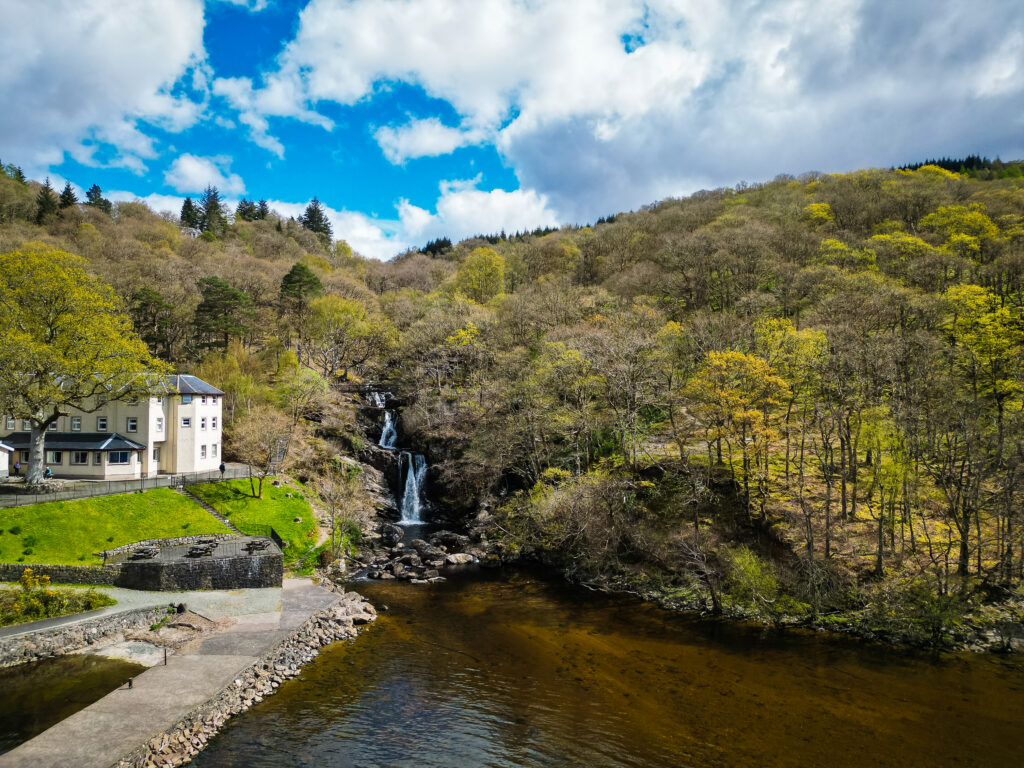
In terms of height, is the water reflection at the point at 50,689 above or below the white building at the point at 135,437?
below

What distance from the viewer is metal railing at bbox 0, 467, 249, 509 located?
96.4ft

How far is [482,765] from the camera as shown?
15000 millimetres

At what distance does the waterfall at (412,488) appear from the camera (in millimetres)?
45438

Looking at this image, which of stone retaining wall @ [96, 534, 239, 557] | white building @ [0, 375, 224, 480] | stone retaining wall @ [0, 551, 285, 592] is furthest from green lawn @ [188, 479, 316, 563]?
white building @ [0, 375, 224, 480]

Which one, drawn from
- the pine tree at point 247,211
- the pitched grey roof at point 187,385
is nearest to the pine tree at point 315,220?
the pine tree at point 247,211

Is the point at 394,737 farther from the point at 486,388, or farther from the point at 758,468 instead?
the point at 486,388

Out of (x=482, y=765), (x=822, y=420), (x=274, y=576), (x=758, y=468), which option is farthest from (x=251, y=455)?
(x=822, y=420)

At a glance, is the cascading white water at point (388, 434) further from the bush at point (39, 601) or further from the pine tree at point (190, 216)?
the pine tree at point (190, 216)

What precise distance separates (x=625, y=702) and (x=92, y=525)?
2952 centimetres

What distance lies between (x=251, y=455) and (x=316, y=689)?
89.7 ft

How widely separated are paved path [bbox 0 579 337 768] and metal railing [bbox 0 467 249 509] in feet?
39.3

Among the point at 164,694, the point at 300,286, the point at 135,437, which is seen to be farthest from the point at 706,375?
the point at 300,286

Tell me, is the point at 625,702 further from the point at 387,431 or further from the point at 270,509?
the point at 387,431

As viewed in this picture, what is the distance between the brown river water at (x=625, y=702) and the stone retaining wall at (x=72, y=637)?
8.37m
